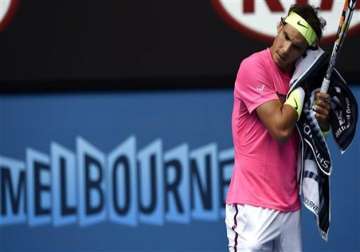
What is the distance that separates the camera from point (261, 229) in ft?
12.0

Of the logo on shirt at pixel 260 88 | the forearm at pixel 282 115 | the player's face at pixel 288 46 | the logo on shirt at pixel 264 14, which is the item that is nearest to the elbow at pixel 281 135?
the forearm at pixel 282 115

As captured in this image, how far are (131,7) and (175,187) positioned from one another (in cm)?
97

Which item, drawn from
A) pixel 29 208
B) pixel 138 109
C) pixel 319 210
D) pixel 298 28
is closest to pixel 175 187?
pixel 138 109

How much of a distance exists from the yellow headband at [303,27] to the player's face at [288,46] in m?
0.01

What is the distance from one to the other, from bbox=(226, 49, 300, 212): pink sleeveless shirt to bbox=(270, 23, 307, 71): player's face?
0.20 feet

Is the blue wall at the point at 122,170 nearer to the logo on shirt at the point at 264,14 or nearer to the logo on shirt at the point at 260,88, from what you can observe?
the logo on shirt at the point at 264,14

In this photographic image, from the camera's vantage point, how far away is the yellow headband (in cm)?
355

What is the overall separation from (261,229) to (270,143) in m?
0.33

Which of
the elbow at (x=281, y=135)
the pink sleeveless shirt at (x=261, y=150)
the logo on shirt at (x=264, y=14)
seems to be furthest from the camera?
the logo on shirt at (x=264, y=14)

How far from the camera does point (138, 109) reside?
5000 mm

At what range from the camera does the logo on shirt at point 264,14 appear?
190 inches

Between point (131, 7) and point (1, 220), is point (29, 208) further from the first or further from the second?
point (131, 7)

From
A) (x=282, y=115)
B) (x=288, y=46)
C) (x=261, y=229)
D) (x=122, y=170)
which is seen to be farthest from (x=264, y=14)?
(x=261, y=229)

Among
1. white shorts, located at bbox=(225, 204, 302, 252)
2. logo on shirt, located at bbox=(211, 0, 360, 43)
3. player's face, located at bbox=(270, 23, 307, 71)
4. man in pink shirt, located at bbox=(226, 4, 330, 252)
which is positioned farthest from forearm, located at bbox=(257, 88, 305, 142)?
logo on shirt, located at bbox=(211, 0, 360, 43)
